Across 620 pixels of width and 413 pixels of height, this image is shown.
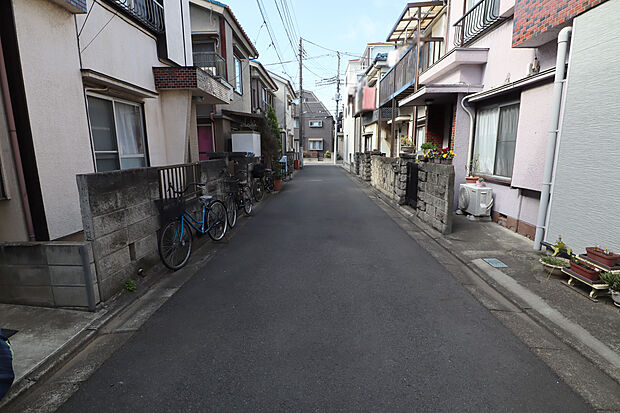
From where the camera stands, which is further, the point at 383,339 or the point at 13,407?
the point at 383,339

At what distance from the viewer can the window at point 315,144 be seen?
48.6m

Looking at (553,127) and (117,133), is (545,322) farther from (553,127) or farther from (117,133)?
(117,133)

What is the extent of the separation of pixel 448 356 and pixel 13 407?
337 centimetres

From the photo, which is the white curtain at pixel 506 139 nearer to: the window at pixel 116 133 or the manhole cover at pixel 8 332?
the window at pixel 116 133

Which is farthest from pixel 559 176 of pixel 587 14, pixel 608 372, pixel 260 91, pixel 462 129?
pixel 260 91

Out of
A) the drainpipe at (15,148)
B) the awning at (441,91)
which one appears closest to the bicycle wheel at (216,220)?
the drainpipe at (15,148)

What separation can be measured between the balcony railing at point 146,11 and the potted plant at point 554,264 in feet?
26.6

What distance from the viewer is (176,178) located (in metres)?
5.39

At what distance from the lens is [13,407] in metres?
2.25

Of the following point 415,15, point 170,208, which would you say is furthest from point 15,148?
point 415,15

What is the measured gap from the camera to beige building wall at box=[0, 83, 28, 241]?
12.3 feet

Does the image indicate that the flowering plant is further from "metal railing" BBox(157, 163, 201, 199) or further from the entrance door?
the entrance door

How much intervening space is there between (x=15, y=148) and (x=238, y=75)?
1263cm

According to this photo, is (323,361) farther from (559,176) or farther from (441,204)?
(441,204)
